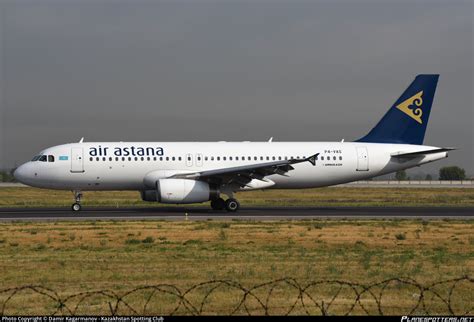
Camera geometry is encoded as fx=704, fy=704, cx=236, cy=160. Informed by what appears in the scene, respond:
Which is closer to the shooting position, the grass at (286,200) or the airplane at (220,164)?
the airplane at (220,164)

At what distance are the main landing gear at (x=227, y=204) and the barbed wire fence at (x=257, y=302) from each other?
23023 mm

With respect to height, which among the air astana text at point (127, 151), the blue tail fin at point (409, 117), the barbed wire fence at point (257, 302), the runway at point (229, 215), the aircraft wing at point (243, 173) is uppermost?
the blue tail fin at point (409, 117)

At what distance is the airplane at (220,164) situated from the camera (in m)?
39.4

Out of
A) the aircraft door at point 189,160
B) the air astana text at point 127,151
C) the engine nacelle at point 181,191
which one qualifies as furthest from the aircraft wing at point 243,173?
the air astana text at point 127,151

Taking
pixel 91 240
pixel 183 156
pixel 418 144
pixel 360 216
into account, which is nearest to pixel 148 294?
pixel 91 240

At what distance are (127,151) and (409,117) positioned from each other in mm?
18070

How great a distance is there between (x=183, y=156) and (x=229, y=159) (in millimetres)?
2779

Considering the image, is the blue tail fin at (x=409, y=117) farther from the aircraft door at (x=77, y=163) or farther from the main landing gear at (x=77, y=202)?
the main landing gear at (x=77, y=202)

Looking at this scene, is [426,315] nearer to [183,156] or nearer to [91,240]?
[91,240]

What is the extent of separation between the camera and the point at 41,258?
2142 cm

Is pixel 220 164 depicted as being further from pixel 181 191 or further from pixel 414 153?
pixel 414 153

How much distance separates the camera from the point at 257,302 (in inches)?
580

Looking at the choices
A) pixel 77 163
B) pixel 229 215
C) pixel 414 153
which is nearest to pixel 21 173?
pixel 77 163

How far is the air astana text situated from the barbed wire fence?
24.8 meters
